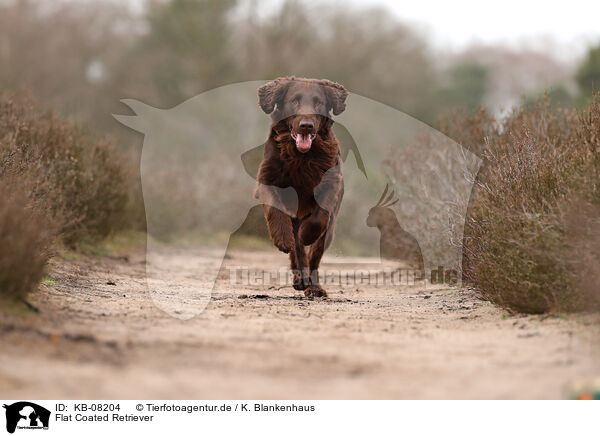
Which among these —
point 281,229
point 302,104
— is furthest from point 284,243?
point 302,104

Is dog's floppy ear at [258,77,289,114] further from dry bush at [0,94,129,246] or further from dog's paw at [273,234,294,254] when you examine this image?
dry bush at [0,94,129,246]

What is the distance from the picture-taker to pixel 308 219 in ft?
21.5

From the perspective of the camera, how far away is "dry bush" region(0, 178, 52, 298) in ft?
13.2

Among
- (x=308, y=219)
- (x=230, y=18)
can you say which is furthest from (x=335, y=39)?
(x=308, y=219)

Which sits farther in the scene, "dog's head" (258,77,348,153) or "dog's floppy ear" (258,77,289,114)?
"dog's floppy ear" (258,77,289,114)

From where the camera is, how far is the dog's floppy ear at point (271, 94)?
21.7 feet

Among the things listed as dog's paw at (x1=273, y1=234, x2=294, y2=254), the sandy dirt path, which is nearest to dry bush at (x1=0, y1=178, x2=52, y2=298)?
the sandy dirt path

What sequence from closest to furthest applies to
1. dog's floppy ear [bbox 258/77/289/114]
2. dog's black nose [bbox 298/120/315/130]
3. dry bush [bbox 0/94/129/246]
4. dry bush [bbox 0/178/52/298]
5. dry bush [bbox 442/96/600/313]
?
1. dry bush [bbox 0/178/52/298]
2. dry bush [bbox 442/96/600/313]
3. dog's black nose [bbox 298/120/315/130]
4. dog's floppy ear [bbox 258/77/289/114]
5. dry bush [bbox 0/94/129/246]

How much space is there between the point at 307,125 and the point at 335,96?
768 mm

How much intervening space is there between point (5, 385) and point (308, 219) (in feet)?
13.0

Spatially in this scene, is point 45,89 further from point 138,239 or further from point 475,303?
point 475,303

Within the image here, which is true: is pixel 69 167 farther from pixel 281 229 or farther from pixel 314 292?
pixel 314 292

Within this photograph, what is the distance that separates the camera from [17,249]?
4.07 m

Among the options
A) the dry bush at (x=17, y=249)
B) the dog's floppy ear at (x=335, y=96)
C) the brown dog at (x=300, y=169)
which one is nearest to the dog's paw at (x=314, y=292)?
Answer: the brown dog at (x=300, y=169)
